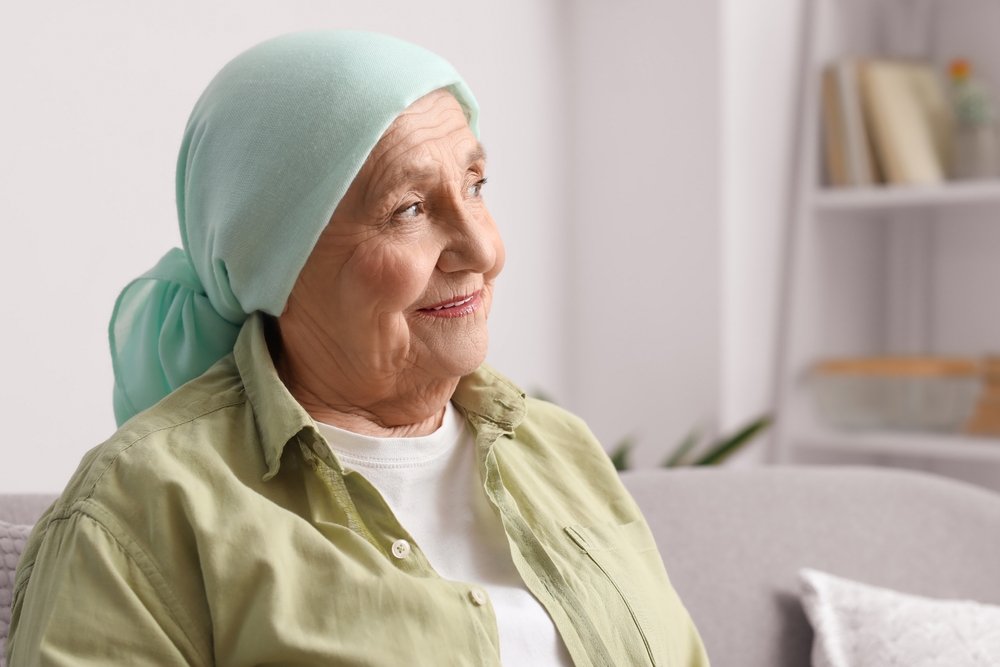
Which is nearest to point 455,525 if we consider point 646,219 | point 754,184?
point 646,219

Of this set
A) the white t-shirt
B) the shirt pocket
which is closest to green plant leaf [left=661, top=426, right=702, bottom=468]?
the shirt pocket

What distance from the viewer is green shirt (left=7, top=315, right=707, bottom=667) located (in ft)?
2.73

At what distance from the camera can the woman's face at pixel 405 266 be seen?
1004mm

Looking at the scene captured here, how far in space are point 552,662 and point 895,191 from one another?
1964mm

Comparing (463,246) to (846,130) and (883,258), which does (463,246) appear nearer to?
(846,130)

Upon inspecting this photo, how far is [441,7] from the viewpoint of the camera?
215cm

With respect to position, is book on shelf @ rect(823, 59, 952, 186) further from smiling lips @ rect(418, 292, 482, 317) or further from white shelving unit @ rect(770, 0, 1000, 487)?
smiling lips @ rect(418, 292, 482, 317)

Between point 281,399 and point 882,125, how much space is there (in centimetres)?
211

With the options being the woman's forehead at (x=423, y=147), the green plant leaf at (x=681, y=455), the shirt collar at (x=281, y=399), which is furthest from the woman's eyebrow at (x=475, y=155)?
the green plant leaf at (x=681, y=455)

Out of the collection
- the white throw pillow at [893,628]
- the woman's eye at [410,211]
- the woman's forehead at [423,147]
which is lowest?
the white throw pillow at [893,628]

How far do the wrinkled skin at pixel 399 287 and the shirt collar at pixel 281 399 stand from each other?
1.9 inches

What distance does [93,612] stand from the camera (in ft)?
2.66

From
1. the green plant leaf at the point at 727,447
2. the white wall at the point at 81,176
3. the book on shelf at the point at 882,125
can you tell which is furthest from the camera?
the book on shelf at the point at 882,125

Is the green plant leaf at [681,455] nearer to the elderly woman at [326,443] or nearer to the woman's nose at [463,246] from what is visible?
the elderly woman at [326,443]
